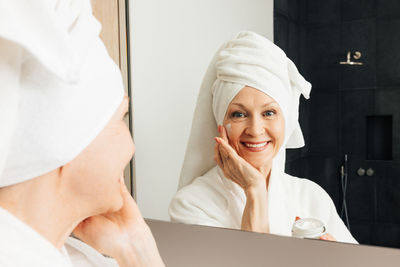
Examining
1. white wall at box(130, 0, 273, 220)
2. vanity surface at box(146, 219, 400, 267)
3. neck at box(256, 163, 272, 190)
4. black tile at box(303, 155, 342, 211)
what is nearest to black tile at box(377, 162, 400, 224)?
black tile at box(303, 155, 342, 211)

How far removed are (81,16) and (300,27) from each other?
0.67 meters

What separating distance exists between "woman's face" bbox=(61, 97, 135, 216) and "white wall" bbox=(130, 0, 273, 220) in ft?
1.10

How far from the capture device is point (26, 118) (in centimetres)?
12

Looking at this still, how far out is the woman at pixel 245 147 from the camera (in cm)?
45

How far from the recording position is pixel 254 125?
0.46 meters

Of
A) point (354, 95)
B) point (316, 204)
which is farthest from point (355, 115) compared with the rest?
point (316, 204)

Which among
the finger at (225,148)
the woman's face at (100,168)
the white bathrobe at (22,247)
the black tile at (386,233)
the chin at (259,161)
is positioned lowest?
the black tile at (386,233)

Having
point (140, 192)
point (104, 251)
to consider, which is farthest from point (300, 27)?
point (104, 251)

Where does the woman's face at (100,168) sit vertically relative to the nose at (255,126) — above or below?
above

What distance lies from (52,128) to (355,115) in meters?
0.81

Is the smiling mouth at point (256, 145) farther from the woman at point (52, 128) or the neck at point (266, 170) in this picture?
the woman at point (52, 128)

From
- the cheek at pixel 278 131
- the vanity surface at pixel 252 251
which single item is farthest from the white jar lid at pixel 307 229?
the vanity surface at pixel 252 251

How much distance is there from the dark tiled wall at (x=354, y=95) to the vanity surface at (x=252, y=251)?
0.54 meters

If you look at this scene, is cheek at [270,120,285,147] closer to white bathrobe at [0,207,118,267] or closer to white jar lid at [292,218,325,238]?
white jar lid at [292,218,325,238]
